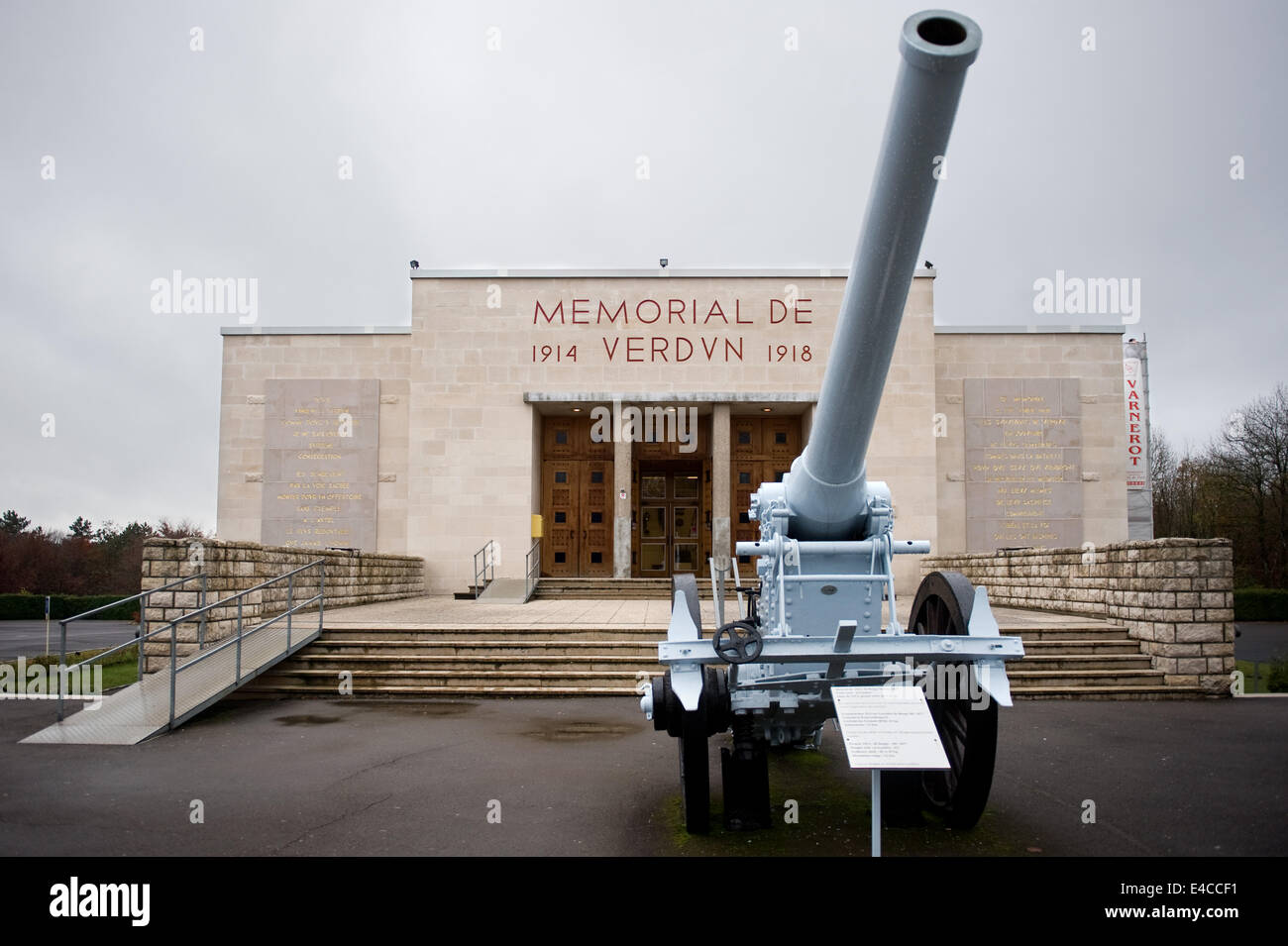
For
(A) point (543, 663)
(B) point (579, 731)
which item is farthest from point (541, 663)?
(B) point (579, 731)

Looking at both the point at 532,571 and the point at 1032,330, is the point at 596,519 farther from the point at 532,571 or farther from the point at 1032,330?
the point at 1032,330

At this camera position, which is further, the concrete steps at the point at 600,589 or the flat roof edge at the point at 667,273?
the flat roof edge at the point at 667,273

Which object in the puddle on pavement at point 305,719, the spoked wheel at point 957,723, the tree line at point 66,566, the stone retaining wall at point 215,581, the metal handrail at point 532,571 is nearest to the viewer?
the spoked wheel at point 957,723

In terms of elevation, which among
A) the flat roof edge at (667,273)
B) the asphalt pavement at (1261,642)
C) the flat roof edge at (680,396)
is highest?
the flat roof edge at (667,273)

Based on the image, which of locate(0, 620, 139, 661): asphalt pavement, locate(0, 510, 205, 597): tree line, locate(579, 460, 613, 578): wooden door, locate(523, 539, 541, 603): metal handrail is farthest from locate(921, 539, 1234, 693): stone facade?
locate(0, 510, 205, 597): tree line

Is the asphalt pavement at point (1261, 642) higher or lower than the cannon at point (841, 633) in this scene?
lower

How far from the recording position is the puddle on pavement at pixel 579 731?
7.96m

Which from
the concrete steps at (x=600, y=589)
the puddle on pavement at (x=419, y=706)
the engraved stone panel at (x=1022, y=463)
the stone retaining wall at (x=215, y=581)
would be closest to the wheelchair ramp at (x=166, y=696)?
the stone retaining wall at (x=215, y=581)

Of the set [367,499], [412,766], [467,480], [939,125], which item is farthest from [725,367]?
[939,125]

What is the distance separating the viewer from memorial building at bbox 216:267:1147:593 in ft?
67.6

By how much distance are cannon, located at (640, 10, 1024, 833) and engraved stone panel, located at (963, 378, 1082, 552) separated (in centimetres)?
1668

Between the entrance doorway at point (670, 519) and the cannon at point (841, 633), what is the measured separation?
16.5m

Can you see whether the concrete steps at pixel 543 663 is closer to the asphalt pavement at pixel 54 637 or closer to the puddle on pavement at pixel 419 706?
the puddle on pavement at pixel 419 706

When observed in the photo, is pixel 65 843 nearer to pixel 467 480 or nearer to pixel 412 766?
pixel 412 766
